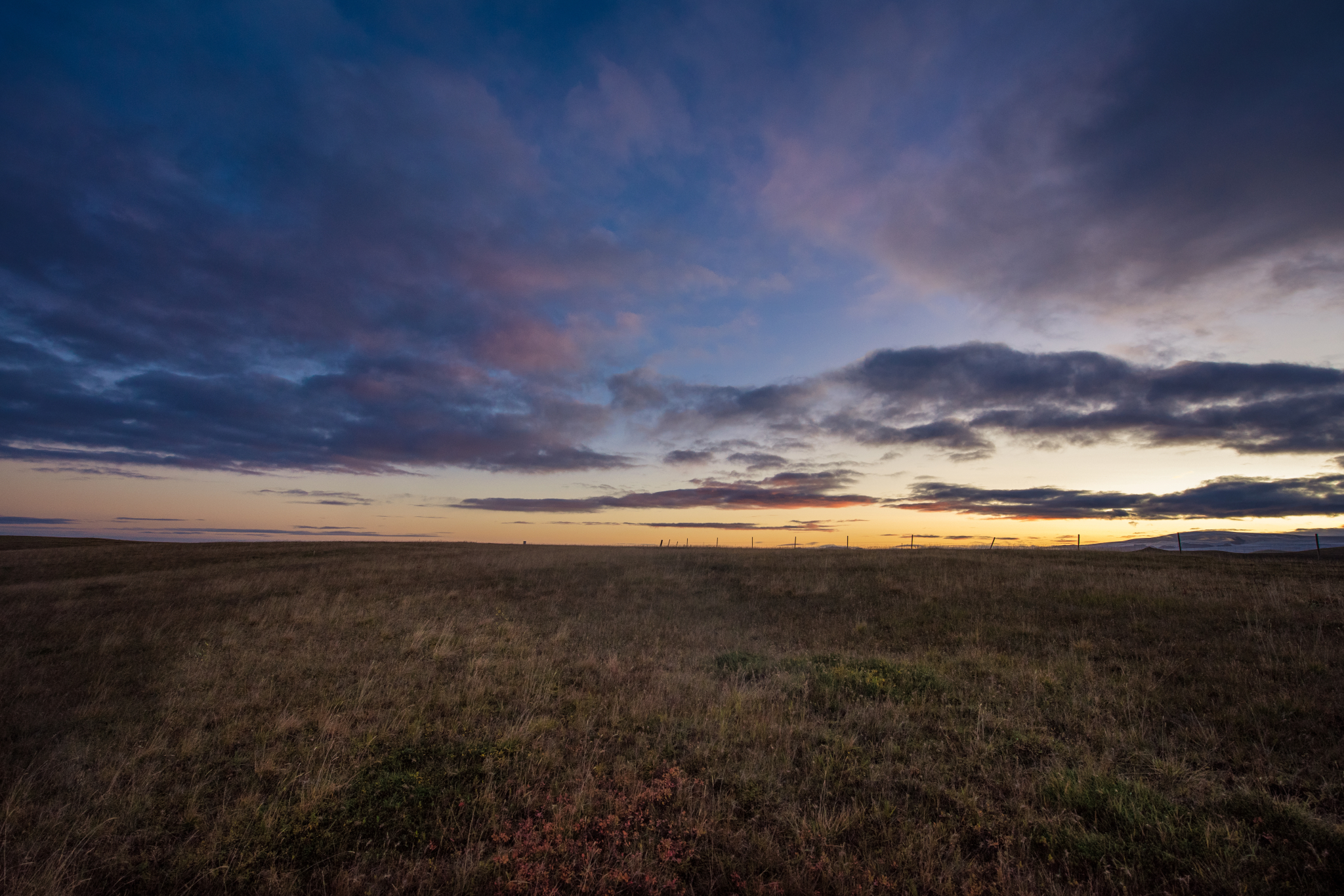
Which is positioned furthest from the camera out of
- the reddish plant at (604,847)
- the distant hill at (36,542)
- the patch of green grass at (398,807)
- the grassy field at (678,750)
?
the distant hill at (36,542)

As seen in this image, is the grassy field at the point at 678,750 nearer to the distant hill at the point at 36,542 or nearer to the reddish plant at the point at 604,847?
the reddish plant at the point at 604,847

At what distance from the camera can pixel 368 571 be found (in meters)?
27.8

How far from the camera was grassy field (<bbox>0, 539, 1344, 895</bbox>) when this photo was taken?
17.1 ft

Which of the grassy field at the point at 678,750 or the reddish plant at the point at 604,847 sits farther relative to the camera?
the grassy field at the point at 678,750

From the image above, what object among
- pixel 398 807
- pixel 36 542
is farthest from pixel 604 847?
pixel 36 542

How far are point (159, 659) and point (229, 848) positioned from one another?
9.89 metres

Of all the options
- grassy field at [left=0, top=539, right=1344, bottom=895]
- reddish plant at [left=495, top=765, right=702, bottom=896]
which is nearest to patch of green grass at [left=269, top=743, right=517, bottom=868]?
grassy field at [left=0, top=539, right=1344, bottom=895]

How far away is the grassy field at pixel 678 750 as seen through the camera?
205 inches

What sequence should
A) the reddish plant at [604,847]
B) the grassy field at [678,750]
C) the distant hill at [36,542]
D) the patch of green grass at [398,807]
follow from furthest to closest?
the distant hill at [36,542] < the patch of green grass at [398,807] < the grassy field at [678,750] < the reddish plant at [604,847]

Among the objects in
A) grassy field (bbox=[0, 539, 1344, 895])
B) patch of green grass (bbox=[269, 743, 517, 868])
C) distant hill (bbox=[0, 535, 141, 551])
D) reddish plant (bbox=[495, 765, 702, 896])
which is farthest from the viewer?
distant hill (bbox=[0, 535, 141, 551])

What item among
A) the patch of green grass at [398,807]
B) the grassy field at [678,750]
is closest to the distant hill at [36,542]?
the grassy field at [678,750]

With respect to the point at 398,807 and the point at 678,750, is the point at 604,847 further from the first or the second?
the point at 398,807

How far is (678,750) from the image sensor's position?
7.75 m

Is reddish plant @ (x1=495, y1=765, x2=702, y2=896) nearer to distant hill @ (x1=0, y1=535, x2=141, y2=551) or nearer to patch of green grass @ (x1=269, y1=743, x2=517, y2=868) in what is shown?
patch of green grass @ (x1=269, y1=743, x2=517, y2=868)
